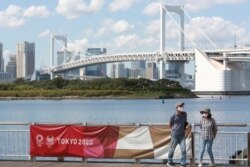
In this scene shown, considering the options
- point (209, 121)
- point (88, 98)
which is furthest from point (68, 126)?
point (88, 98)

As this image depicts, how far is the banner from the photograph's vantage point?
16.3 m

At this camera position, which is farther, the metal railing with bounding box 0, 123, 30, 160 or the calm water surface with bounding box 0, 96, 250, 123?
the calm water surface with bounding box 0, 96, 250, 123

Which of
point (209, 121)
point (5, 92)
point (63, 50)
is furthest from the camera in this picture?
point (63, 50)

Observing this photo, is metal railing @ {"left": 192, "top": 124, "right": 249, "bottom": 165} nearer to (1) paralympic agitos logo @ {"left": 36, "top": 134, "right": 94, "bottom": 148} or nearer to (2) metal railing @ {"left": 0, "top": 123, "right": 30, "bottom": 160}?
(1) paralympic agitos logo @ {"left": 36, "top": 134, "right": 94, "bottom": 148}

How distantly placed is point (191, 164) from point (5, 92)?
141 m

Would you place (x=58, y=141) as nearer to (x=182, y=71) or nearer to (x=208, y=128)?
(x=208, y=128)

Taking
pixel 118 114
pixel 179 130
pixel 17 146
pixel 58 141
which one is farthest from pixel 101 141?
pixel 118 114

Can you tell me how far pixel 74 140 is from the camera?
55.2 feet

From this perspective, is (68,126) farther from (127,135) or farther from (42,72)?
(42,72)

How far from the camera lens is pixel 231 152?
19781mm

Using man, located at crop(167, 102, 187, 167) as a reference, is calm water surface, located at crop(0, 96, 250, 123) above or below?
below

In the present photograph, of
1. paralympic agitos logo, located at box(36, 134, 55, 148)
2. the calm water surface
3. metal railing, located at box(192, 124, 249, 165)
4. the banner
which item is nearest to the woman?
metal railing, located at box(192, 124, 249, 165)

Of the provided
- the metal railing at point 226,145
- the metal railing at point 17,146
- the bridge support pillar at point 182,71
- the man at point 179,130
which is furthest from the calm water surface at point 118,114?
the bridge support pillar at point 182,71

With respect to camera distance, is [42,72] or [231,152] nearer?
[231,152]
